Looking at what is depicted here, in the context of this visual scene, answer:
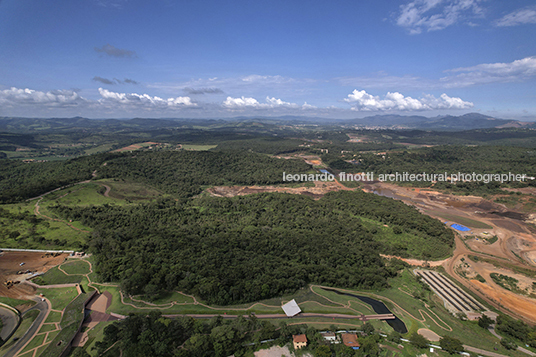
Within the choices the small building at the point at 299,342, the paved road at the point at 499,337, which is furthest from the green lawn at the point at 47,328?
the paved road at the point at 499,337

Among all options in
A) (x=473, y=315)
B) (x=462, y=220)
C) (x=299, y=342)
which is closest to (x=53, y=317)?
(x=299, y=342)

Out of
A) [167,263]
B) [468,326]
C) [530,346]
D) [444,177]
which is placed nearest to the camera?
[530,346]

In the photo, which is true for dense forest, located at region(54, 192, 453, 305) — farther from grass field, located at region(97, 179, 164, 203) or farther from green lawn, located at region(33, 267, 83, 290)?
grass field, located at region(97, 179, 164, 203)

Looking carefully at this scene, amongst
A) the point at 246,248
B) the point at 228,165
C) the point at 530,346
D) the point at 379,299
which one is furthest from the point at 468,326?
the point at 228,165

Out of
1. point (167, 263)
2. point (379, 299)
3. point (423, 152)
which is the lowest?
point (379, 299)

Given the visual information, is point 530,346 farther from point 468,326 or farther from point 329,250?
point 329,250

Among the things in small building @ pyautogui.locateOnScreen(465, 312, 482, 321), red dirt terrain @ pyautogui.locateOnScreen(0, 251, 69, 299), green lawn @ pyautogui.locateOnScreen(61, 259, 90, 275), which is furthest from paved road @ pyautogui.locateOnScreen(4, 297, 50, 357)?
small building @ pyautogui.locateOnScreen(465, 312, 482, 321)
